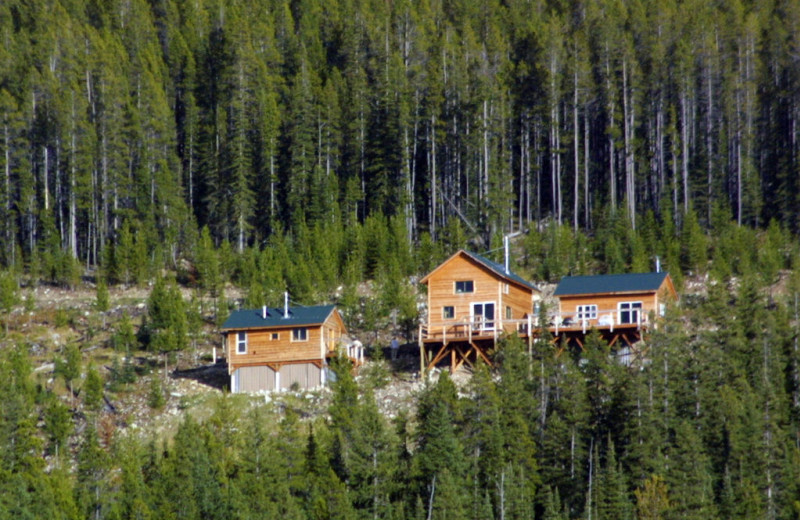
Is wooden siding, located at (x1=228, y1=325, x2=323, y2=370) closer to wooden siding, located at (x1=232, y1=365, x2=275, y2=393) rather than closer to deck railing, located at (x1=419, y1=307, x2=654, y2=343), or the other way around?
wooden siding, located at (x1=232, y1=365, x2=275, y2=393)

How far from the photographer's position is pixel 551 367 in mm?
50188

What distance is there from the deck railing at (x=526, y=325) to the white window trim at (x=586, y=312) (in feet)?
0.15

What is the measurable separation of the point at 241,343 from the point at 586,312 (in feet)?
52.9

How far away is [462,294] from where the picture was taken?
57031 mm

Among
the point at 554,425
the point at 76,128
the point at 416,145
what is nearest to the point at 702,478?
the point at 554,425

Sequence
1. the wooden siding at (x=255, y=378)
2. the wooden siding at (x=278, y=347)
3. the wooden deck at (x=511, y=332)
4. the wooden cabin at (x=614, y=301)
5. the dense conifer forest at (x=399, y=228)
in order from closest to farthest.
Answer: the dense conifer forest at (x=399, y=228), the wooden deck at (x=511, y=332), the wooden cabin at (x=614, y=301), the wooden siding at (x=255, y=378), the wooden siding at (x=278, y=347)

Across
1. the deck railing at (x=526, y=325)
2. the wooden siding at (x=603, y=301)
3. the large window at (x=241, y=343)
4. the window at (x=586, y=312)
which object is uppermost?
the wooden siding at (x=603, y=301)

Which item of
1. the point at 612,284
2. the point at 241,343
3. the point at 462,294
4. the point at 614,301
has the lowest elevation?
the point at 241,343

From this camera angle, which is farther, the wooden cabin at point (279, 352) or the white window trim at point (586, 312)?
the wooden cabin at point (279, 352)

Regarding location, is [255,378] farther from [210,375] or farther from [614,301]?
[614,301]

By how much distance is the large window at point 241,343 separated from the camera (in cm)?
5675

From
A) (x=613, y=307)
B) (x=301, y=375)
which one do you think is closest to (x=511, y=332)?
(x=613, y=307)

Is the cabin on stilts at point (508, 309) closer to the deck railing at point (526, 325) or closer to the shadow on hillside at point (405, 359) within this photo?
the deck railing at point (526, 325)

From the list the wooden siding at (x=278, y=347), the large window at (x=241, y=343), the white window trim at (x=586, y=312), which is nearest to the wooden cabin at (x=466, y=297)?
the white window trim at (x=586, y=312)
